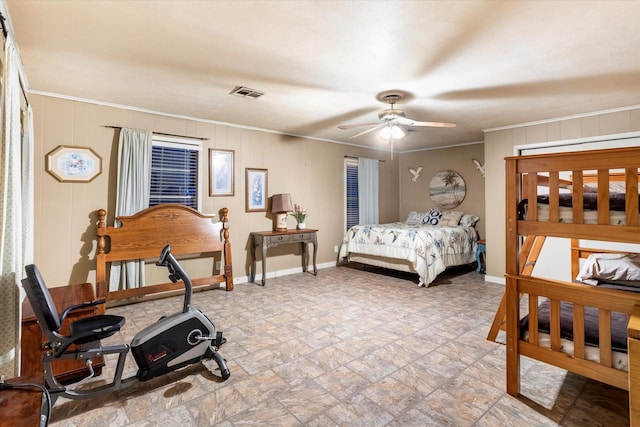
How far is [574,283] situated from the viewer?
6.28 feet

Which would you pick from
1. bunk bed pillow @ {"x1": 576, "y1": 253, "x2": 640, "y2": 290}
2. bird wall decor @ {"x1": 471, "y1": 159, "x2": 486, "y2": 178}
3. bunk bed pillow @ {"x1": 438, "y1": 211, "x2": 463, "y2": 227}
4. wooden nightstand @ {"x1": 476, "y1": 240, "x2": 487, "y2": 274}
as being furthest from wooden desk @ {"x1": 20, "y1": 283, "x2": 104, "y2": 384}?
bird wall decor @ {"x1": 471, "y1": 159, "x2": 486, "y2": 178}

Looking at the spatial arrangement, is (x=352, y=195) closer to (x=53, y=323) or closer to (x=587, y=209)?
(x=587, y=209)

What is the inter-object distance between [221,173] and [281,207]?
1.05 metres

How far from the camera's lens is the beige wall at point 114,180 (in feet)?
11.4

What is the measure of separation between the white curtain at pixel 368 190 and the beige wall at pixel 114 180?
25 centimetres

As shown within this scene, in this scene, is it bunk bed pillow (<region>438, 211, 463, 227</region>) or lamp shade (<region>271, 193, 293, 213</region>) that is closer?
lamp shade (<region>271, 193, 293, 213</region>)

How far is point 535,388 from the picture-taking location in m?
2.11

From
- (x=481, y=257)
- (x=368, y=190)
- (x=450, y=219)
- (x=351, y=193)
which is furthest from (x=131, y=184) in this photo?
(x=481, y=257)

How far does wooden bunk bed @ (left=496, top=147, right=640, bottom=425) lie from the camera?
1645mm

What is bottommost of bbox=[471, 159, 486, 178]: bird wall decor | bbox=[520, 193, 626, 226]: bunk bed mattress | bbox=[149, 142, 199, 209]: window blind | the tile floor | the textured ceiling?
the tile floor

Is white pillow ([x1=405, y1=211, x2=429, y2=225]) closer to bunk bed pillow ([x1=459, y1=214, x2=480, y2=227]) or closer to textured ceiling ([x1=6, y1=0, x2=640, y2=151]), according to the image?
bunk bed pillow ([x1=459, y1=214, x2=480, y2=227])

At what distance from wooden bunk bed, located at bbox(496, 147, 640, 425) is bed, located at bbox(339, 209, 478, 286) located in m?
2.55

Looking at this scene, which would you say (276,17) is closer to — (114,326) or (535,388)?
(114,326)

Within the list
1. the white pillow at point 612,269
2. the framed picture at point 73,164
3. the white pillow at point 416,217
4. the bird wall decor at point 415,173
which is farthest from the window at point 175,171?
the bird wall decor at point 415,173
